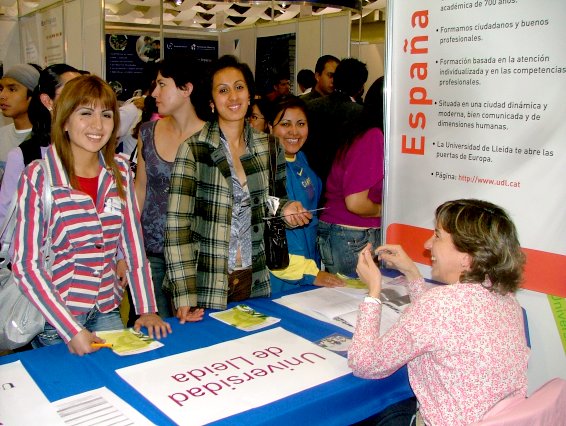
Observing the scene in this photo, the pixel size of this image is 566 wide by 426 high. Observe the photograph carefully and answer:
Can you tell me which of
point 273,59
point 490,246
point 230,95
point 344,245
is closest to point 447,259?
point 490,246

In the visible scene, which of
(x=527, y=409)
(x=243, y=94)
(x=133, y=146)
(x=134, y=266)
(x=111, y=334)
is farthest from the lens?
(x=133, y=146)

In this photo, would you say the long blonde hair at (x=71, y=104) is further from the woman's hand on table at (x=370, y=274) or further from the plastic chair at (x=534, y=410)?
the plastic chair at (x=534, y=410)

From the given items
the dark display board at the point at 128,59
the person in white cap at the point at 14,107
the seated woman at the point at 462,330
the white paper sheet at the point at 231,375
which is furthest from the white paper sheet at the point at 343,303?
the dark display board at the point at 128,59

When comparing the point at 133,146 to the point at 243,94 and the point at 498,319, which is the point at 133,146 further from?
the point at 498,319

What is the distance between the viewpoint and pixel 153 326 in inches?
73.8

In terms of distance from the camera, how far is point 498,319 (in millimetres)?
1492

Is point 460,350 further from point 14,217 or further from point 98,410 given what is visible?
point 14,217

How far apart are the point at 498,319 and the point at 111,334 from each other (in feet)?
3.76

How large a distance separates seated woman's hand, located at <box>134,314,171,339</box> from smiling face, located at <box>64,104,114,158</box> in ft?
1.95

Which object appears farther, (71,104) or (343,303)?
(343,303)

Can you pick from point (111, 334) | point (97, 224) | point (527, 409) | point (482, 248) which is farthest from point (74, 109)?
point (527, 409)

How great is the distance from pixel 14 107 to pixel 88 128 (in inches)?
70.2

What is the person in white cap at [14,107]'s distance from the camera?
3.38 m

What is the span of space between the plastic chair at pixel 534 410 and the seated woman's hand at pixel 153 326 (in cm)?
100
